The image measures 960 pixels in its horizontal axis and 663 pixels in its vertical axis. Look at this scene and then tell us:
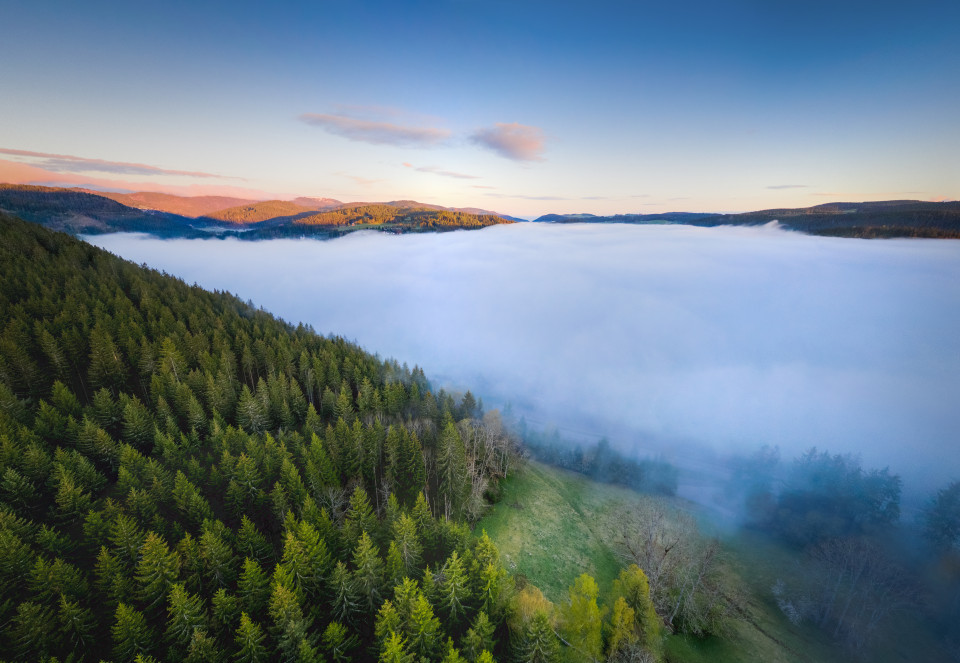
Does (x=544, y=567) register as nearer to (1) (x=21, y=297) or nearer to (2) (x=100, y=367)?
(2) (x=100, y=367)

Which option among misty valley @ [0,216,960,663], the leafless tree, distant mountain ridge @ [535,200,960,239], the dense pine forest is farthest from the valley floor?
distant mountain ridge @ [535,200,960,239]

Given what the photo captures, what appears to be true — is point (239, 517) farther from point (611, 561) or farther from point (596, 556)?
point (611, 561)

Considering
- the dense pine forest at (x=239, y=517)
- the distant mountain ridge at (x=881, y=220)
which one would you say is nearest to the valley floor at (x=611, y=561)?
the dense pine forest at (x=239, y=517)

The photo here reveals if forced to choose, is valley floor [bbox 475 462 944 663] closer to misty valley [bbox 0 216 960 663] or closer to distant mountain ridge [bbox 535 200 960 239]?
misty valley [bbox 0 216 960 663]

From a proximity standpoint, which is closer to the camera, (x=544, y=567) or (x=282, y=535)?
(x=282, y=535)

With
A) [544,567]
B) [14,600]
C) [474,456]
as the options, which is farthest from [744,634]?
[14,600]
